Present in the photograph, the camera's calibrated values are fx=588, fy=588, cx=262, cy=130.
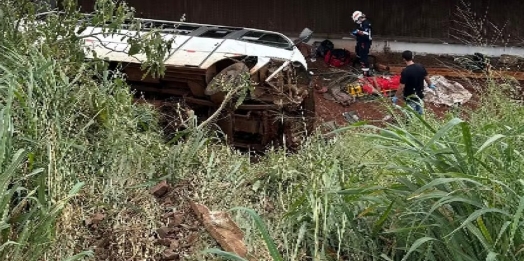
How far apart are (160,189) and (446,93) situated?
9210 mm

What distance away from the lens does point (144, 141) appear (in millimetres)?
4234

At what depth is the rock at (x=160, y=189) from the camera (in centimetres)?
377

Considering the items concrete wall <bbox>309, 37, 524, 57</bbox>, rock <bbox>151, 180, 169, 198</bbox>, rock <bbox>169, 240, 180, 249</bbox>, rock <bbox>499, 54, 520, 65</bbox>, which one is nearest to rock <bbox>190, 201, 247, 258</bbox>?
rock <bbox>169, 240, 180, 249</bbox>

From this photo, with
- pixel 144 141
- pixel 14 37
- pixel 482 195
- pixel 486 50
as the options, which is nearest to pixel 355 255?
pixel 482 195

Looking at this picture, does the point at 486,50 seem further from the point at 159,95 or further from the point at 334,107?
the point at 159,95

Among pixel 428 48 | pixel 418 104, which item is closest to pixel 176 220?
pixel 418 104

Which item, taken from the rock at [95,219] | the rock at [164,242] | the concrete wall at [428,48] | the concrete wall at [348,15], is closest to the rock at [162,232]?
the rock at [164,242]

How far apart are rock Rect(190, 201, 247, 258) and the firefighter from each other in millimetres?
9445

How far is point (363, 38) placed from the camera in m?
12.3

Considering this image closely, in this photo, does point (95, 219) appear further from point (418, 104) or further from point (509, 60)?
point (509, 60)

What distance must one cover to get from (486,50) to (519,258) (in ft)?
36.8

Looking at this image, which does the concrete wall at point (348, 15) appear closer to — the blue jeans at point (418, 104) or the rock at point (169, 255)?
the blue jeans at point (418, 104)

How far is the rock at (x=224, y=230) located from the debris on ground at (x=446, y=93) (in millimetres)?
8876

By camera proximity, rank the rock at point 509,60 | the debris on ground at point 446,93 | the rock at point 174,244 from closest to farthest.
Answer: the rock at point 174,244 < the debris on ground at point 446,93 < the rock at point 509,60
